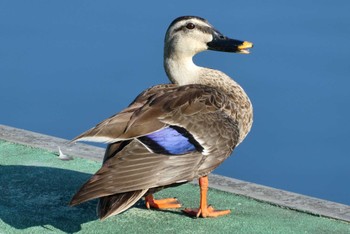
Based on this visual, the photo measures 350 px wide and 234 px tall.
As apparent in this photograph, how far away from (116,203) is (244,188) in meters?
0.91

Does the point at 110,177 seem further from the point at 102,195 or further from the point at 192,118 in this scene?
the point at 192,118

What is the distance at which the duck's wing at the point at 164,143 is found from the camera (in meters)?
3.39

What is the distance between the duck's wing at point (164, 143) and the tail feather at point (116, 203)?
4cm

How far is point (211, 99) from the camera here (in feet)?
A: 12.2

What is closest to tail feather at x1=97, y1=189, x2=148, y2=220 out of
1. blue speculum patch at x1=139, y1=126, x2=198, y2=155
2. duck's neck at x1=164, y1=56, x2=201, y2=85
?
blue speculum patch at x1=139, y1=126, x2=198, y2=155

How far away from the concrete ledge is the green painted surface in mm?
44

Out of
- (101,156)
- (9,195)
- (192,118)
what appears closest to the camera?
(192,118)

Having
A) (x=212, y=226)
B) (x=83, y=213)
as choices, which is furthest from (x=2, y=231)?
(x=212, y=226)

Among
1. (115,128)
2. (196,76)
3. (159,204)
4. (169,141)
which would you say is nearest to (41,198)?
(159,204)

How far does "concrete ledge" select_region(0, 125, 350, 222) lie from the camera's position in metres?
3.86

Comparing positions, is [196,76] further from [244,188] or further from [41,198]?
[41,198]

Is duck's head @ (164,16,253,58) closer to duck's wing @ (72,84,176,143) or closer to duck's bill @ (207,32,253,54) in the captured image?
duck's bill @ (207,32,253,54)

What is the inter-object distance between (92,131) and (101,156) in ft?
3.41

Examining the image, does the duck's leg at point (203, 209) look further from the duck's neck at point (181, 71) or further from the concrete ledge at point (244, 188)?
the duck's neck at point (181, 71)
